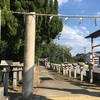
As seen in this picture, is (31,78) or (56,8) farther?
(56,8)

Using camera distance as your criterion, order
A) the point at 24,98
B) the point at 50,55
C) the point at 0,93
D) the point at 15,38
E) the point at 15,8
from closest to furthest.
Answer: the point at 0,93 → the point at 24,98 → the point at 15,38 → the point at 15,8 → the point at 50,55

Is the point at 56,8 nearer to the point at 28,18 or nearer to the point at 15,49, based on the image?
the point at 15,49

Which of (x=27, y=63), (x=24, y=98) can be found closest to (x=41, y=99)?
(x=24, y=98)

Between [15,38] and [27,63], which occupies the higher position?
[15,38]

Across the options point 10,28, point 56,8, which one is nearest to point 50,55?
point 56,8

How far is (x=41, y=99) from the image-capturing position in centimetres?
1180

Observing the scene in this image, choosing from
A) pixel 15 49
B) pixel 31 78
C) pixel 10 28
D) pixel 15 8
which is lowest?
pixel 31 78

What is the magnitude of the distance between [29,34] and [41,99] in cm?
293

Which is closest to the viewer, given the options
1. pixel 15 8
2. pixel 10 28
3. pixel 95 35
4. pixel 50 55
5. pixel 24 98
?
pixel 24 98

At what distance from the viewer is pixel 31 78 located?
11969 millimetres

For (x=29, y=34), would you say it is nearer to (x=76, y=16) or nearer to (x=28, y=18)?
(x=28, y=18)

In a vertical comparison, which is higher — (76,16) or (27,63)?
(76,16)

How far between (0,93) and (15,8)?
7560mm

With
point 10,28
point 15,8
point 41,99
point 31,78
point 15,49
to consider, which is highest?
point 15,8
